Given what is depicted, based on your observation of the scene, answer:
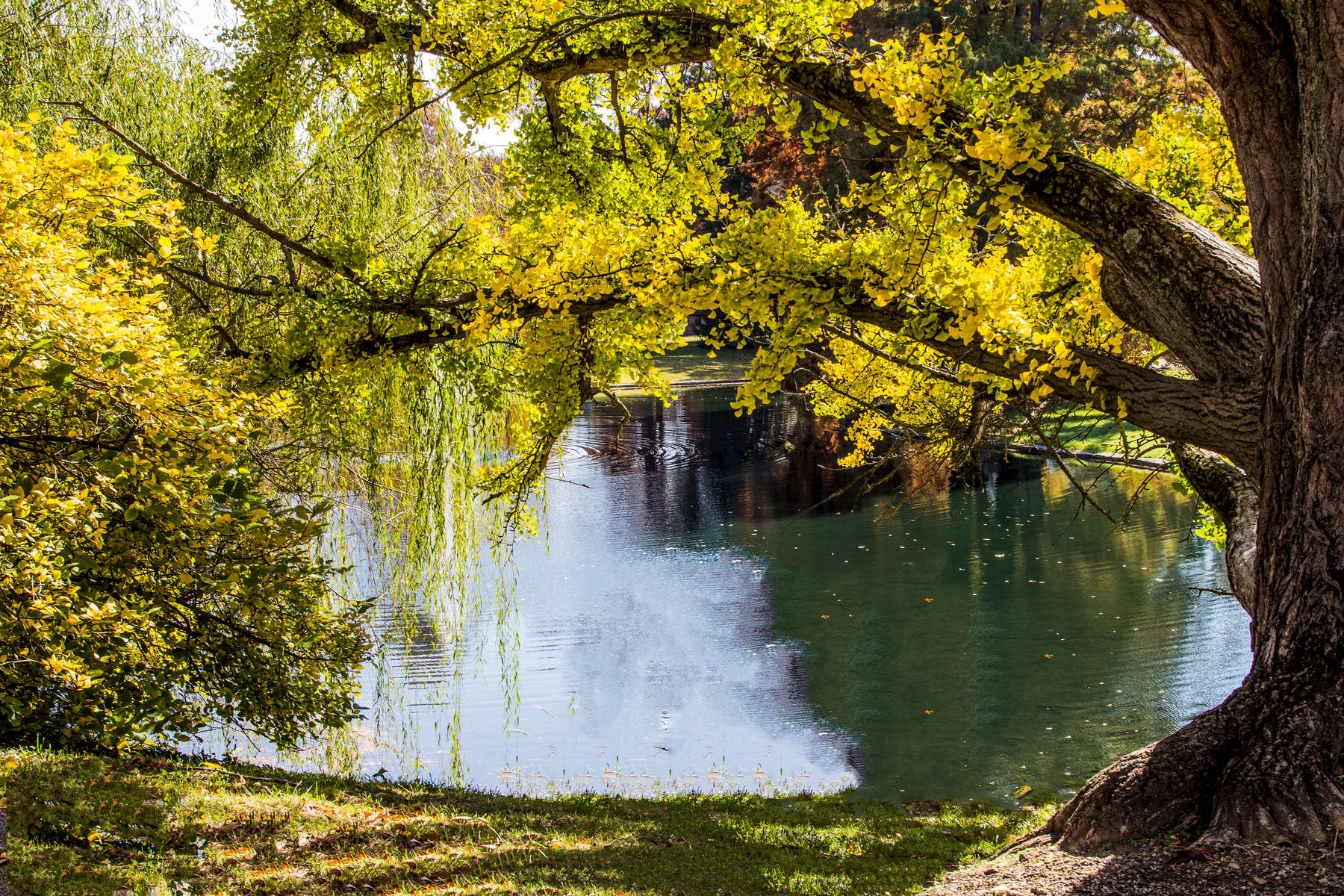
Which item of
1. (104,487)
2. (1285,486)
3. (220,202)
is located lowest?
(1285,486)

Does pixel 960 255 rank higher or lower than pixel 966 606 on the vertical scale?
higher

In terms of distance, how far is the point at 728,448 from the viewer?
77.4ft

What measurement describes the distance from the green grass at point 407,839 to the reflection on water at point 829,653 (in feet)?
5.54

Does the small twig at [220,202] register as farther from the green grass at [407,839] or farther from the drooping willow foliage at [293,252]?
the green grass at [407,839]

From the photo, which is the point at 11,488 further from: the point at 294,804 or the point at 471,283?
the point at 471,283

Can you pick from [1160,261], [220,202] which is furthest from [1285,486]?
[220,202]

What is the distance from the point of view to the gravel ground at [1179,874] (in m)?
2.99

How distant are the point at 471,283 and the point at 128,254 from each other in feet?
9.15

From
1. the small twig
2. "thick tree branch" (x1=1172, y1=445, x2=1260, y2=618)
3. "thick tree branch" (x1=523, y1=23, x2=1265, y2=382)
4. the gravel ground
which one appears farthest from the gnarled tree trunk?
the small twig

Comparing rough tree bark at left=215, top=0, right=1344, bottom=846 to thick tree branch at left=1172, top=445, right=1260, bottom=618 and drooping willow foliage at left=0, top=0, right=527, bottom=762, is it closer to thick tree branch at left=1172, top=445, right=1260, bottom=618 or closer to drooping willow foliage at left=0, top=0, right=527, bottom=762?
thick tree branch at left=1172, top=445, right=1260, bottom=618

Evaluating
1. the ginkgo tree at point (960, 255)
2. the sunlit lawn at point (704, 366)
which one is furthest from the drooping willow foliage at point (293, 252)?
the sunlit lawn at point (704, 366)

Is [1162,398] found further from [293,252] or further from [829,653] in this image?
[829,653]

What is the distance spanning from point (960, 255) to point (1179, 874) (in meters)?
4.23

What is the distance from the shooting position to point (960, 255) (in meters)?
6.49
